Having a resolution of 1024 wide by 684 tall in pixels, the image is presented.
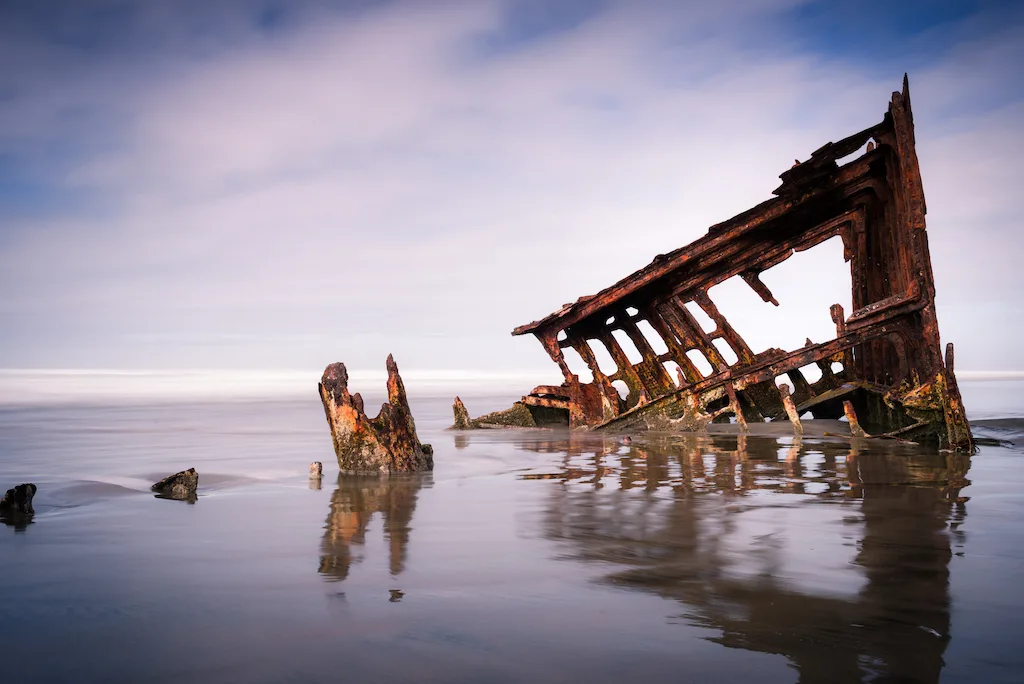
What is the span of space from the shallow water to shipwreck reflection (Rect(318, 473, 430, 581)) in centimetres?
3

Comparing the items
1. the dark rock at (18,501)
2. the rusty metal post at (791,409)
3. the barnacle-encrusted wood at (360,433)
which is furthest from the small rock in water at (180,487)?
the rusty metal post at (791,409)

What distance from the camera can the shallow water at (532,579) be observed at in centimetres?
255

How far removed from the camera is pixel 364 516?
5.20m

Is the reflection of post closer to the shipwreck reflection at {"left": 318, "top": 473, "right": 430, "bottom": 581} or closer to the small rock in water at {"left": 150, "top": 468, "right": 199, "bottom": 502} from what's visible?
the shipwreck reflection at {"left": 318, "top": 473, "right": 430, "bottom": 581}

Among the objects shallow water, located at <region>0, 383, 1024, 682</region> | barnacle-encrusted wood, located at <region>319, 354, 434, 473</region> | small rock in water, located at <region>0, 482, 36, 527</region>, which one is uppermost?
barnacle-encrusted wood, located at <region>319, 354, 434, 473</region>

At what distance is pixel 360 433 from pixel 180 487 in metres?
1.84

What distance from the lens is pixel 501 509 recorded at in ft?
18.2

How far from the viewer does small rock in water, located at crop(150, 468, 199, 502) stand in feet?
20.0

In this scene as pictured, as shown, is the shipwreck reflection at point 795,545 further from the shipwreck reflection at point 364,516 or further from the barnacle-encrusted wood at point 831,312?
the barnacle-encrusted wood at point 831,312

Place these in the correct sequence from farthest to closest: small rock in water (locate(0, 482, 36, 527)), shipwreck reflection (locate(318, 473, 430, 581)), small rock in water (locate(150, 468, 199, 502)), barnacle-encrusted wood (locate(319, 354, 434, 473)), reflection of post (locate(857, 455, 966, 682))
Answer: barnacle-encrusted wood (locate(319, 354, 434, 473)) < small rock in water (locate(150, 468, 199, 502)) < small rock in water (locate(0, 482, 36, 527)) < shipwreck reflection (locate(318, 473, 430, 581)) < reflection of post (locate(857, 455, 966, 682))

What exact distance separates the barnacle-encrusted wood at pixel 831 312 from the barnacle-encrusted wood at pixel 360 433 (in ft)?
17.2

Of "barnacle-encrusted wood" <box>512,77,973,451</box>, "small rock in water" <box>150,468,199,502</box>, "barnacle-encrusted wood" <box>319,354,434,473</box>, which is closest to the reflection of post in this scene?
"barnacle-encrusted wood" <box>512,77,973,451</box>

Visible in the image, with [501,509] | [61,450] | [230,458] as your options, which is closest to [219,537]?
[501,509]

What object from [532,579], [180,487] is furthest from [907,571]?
[180,487]
